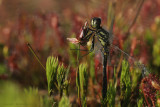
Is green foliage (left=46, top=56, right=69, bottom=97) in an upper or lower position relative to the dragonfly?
lower

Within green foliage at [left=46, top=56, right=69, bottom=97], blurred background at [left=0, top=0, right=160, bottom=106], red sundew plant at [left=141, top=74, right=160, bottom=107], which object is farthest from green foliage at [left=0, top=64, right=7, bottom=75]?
red sundew plant at [left=141, top=74, right=160, bottom=107]

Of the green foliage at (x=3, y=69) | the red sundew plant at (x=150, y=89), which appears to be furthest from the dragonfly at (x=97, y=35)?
the green foliage at (x=3, y=69)

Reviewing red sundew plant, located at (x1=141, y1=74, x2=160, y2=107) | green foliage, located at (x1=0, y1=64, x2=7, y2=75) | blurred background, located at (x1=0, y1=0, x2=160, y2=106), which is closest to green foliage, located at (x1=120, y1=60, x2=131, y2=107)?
red sundew plant, located at (x1=141, y1=74, x2=160, y2=107)

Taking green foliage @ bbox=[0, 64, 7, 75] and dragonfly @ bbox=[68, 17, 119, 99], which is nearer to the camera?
dragonfly @ bbox=[68, 17, 119, 99]

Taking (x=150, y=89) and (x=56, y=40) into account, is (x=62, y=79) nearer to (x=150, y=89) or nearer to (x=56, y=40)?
(x=150, y=89)

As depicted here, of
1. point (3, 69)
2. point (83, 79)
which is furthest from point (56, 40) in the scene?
point (83, 79)

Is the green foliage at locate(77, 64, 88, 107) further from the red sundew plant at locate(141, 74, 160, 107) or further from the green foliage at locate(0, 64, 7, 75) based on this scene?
the green foliage at locate(0, 64, 7, 75)

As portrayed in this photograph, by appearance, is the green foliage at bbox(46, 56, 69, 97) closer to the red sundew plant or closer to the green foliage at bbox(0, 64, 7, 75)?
the red sundew plant

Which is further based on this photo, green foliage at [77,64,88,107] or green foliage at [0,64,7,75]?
green foliage at [0,64,7,75]

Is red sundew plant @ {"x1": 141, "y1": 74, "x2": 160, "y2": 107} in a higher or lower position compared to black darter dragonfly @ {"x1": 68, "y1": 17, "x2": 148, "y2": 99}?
lower

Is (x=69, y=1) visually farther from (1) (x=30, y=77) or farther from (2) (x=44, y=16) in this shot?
(1) (x=30, y=77)

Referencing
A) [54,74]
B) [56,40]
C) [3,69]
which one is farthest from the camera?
[56,40]

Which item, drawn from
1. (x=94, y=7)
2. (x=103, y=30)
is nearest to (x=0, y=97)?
(x=103, y=30)
